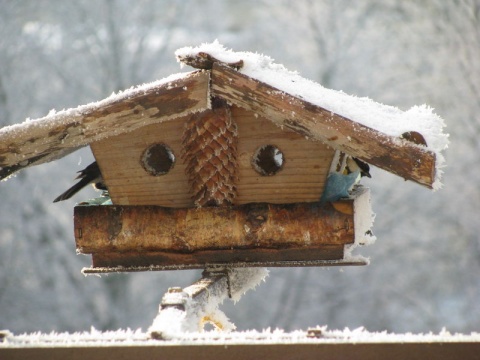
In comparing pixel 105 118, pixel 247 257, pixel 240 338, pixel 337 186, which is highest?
pixel 105 118

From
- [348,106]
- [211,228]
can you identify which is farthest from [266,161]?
[348,106]

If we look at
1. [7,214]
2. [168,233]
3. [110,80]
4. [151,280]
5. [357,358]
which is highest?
[110,80]

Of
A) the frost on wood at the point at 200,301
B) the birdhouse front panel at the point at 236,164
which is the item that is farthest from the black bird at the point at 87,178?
the frost on wood at the point at 200,301

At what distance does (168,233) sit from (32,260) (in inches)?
348

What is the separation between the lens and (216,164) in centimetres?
183

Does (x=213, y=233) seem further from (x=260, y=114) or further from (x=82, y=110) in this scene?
(x=82, y=110)

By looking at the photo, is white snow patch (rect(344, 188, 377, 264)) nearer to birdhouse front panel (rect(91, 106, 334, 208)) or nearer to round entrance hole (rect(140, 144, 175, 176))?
birdhouse front panel (rect(91, 106, 334, 208))

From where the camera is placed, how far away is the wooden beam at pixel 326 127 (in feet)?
5.04

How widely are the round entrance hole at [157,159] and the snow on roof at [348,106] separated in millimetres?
325

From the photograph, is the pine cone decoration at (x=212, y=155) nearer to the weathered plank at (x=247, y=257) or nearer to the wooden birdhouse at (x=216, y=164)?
the wooden birdhouse at (x=216, y=164)

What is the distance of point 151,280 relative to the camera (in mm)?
10414

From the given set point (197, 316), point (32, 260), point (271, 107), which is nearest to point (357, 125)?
point (271, 107)

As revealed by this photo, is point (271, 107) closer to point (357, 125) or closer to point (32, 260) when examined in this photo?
point (357, 125)

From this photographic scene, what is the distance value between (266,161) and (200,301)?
515mm
